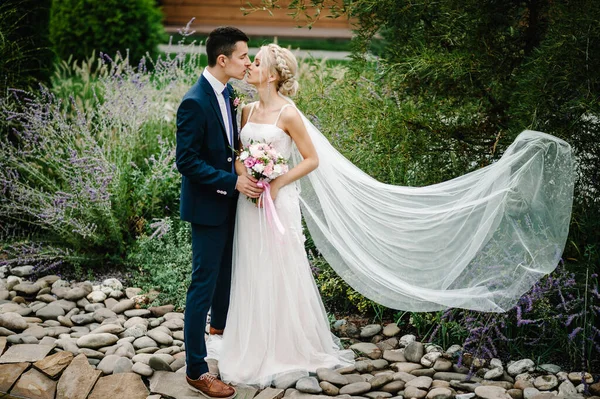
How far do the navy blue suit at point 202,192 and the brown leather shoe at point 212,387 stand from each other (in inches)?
1.6

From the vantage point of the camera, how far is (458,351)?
14.6 feet

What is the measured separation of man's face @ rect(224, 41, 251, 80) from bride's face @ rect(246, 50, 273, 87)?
0.06 m

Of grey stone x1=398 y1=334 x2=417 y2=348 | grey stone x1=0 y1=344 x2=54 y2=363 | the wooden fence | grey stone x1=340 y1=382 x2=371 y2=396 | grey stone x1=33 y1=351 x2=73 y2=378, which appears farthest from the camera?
the wooden fence

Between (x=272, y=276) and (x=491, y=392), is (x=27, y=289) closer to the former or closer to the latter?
(x=272, y=276)

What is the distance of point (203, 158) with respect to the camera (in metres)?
4.03

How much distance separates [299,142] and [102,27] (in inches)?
342

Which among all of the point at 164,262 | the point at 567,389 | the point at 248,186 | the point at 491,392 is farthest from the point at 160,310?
the point at 567,389

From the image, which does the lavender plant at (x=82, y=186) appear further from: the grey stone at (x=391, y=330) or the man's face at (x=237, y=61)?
the grey stone at (x=391, y=330)

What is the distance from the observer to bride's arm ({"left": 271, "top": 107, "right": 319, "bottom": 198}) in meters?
4.12

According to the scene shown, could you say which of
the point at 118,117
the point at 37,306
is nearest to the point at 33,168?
the point at 118,117

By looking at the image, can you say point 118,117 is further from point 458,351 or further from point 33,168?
point 458,351

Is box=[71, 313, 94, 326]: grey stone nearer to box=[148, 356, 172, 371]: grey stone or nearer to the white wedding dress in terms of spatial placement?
box=[148, 356, 172, 371]: grey stone

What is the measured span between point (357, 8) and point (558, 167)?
5.56 feet

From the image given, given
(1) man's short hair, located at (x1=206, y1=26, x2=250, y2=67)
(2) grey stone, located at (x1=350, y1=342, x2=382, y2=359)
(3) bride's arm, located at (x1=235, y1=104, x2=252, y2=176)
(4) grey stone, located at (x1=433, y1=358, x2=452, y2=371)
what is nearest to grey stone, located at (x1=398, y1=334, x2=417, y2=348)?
(2) grey stone, located at (x1=350, y1=342, x2=382, y2=359)
